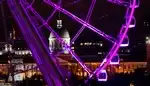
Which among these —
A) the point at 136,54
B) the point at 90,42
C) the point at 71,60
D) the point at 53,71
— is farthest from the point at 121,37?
the point at 90,42

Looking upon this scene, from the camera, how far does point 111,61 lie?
17594 mm

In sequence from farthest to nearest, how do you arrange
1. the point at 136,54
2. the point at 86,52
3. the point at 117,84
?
1. the point at 86,52
2. the point at 136,54
3. the point at 117,84

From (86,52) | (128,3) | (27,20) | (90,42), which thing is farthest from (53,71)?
(90,42)

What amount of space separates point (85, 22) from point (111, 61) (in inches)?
79.4

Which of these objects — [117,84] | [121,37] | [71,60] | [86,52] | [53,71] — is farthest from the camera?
[86,52]

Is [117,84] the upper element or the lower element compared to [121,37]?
lower

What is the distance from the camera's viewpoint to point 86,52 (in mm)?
93500

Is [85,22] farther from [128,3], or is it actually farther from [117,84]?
[117,84]

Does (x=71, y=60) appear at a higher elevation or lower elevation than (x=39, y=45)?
lower

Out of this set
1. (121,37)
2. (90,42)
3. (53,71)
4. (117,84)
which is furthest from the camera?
(90,42)

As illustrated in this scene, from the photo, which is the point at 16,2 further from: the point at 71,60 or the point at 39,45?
the point at 71,60

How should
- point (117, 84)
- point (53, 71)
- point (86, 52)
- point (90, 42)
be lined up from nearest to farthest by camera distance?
point (53, 71)
point (117, 84)
point (86, 52)
point (90, 42)

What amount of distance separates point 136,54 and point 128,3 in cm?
6759

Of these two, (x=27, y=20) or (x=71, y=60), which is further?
(x=71, y=60)
